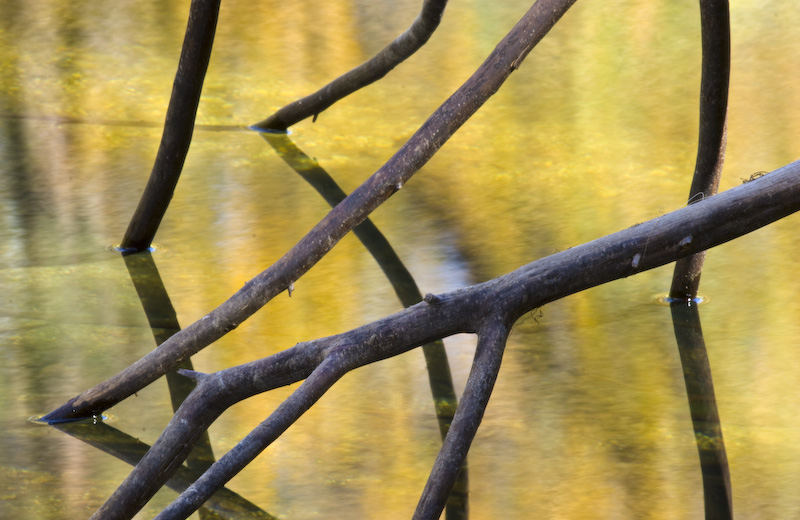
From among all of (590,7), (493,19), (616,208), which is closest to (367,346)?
(616,208)

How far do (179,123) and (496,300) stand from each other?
68.9 inches

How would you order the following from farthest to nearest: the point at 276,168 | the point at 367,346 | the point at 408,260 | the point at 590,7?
1. the point at 590,7
2. the point at 276,168
3. the point at 408,260
4. the point at 367,346

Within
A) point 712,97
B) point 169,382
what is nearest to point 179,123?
point 169,382

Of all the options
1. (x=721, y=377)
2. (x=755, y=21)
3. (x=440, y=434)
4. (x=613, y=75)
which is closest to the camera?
(x=440, y=434)

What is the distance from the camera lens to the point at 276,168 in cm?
455

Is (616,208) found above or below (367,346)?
Result: above

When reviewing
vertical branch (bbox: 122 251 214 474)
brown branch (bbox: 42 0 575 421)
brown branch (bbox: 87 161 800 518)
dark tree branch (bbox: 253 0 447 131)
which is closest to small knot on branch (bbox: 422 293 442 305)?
brown branch (bbox: 87 161 800 518)

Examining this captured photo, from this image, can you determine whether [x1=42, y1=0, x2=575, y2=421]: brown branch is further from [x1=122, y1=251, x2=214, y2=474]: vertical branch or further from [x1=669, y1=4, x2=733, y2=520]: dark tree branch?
[x1=669, y1=4, x2=733, y2=520]: dark tree branch

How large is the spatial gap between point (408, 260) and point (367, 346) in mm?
1692

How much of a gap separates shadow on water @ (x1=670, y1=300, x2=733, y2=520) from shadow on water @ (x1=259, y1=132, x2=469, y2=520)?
657 mm

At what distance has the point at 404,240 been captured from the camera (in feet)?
12.9

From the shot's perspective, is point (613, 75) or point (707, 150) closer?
point (707, 150)

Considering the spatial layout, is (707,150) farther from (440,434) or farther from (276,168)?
(276,168)

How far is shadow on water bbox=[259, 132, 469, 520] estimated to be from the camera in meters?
2.52
